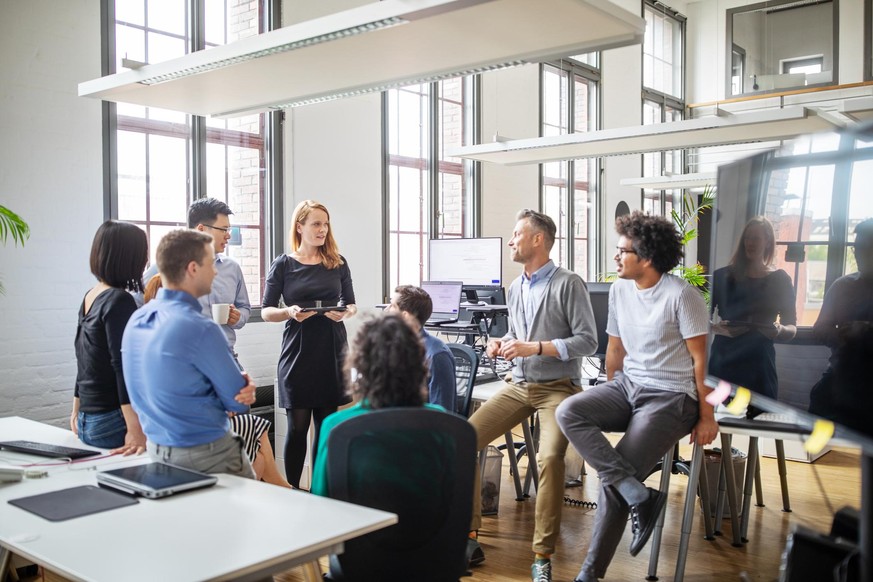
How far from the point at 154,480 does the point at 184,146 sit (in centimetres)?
346

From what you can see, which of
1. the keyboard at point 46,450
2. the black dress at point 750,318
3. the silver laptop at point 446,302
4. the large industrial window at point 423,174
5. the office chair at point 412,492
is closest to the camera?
the black dress at point 750,318

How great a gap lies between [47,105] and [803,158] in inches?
159

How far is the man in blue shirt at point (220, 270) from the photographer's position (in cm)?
368

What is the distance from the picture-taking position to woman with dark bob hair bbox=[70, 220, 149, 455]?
111 inches

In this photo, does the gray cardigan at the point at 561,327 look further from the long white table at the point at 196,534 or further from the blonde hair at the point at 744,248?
the blonde hair at the point at 744,248

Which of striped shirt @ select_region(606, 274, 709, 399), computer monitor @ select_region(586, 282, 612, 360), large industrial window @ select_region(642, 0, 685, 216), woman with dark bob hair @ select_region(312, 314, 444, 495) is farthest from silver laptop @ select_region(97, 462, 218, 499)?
large industrial window @ select_region(642, 0, 685, 216)

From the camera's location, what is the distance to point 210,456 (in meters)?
2.39

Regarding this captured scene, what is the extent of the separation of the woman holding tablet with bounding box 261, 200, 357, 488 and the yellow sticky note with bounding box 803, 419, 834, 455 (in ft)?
8.87

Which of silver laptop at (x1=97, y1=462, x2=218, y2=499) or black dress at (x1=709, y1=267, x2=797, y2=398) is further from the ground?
black dress at (x1=709, y1=267, x2=797, y2=398)

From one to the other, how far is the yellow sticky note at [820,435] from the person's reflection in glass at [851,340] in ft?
0.05

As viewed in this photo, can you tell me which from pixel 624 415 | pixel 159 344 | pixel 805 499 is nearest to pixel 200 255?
pixel 159 344

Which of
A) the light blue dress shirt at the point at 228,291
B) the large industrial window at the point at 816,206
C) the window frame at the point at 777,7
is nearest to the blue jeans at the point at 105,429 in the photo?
the light blue dress shirt at the point at 228,291

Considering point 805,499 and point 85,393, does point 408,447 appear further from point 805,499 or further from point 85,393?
point 805,499

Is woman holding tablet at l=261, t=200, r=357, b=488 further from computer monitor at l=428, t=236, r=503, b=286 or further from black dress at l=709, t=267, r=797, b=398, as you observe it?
black dress at l=709, t=267, r=797, b=398
